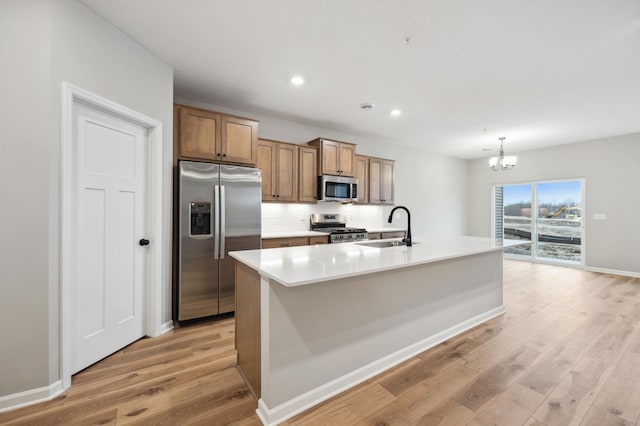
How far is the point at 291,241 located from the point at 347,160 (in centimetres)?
184

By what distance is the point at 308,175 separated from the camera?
14.5 feet

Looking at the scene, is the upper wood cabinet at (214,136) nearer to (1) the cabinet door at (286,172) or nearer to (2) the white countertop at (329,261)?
(1) the cabinet door at (286,172)

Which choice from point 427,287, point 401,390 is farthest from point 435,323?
point 401,390

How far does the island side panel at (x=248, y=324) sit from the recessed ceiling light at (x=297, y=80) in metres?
2.19

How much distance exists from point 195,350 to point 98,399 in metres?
0.73

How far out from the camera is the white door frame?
188 cm

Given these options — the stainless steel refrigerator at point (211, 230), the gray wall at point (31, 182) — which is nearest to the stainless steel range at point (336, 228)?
the stainless steel refrigerator at point (211, 230)

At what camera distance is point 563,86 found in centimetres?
324

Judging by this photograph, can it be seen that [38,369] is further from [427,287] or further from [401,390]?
[427,287]

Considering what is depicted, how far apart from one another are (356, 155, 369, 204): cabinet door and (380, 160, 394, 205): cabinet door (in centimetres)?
43

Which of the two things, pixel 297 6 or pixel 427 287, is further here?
pixel 427 287

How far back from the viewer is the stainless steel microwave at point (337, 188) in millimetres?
4504

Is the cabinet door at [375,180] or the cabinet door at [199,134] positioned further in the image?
the cabinet door at [375,180]

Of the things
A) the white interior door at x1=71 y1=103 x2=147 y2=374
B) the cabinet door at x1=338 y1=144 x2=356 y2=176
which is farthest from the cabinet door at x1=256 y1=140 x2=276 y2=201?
the white interior door at x1=71 y1=103 x2=147 y2=374
